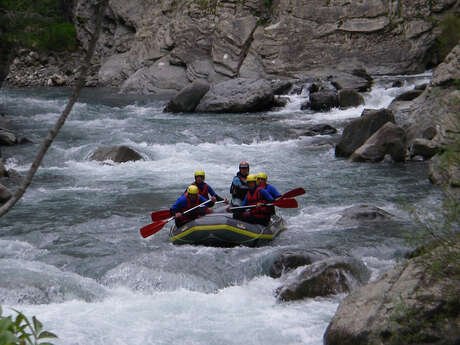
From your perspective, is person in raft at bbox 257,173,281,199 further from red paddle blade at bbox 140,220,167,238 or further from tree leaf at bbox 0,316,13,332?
tree leaf at bbox 0,316,13,332

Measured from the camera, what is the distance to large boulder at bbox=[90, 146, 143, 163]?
12.5m

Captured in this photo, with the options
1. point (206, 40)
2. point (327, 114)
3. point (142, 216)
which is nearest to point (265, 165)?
point (142, 216)

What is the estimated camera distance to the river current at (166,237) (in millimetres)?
5336

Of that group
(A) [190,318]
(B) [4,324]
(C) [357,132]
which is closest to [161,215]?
(A) [190,318]

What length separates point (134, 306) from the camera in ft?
18.8

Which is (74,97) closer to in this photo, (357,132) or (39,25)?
(39,25)

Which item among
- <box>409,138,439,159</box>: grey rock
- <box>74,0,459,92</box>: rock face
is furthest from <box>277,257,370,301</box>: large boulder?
<box>74,0,459,92</box>: rock face

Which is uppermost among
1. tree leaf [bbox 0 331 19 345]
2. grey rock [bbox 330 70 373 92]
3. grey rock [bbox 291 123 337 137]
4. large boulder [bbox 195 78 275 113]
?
grey rock [bbox 330 70 373 92]

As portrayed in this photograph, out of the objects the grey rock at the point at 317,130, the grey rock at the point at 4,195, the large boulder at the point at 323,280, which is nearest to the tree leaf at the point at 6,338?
the large boulder at the point at 323,280

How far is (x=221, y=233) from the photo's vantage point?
23.9 feet

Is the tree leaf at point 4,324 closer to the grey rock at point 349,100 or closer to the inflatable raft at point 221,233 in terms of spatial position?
the inflatable raft at point 221,233

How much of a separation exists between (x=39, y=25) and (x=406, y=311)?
3.13 meters

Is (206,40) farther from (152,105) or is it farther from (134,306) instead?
(134,306)

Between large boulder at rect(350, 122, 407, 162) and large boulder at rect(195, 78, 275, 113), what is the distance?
6.63 metres
